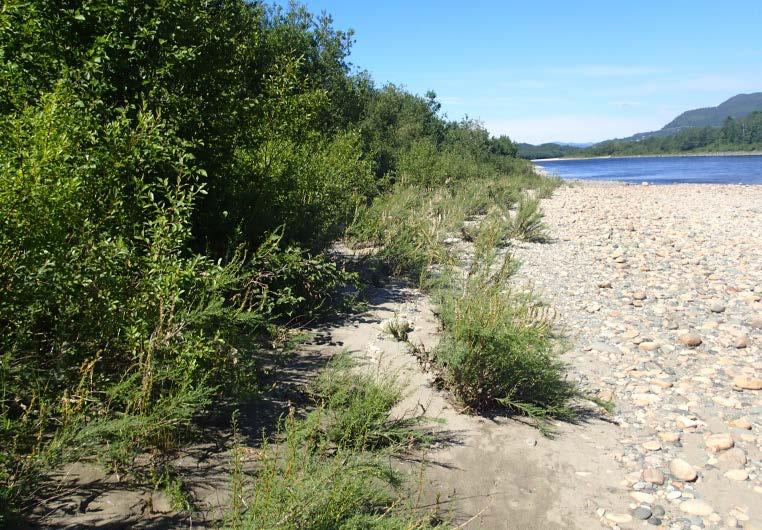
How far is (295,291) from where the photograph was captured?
19.7 ft

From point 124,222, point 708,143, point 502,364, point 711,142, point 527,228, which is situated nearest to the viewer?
point 124,222

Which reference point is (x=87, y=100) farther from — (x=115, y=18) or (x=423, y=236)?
(x=423, y=236)

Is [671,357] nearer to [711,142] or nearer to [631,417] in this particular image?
[631,417]

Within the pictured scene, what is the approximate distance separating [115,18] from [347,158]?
18.4 feet

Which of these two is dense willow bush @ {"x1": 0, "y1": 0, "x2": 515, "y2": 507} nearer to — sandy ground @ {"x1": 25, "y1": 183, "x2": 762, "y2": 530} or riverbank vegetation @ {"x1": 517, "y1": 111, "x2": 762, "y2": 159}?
sandy ground @ {"x1": 25, "y1": 183, "x2": 762, "y2": 530}

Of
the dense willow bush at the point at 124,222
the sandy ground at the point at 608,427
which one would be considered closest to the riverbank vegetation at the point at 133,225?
the dense willow bush at the point at 124,222

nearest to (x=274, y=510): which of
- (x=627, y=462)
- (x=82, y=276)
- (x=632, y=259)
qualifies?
(x=82, y=276)

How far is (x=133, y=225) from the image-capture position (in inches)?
139

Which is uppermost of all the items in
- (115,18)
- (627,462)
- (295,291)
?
(115,18)

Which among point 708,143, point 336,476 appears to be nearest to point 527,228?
point 336,476

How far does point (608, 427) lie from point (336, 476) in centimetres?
287

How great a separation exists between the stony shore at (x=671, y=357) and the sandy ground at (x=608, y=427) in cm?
2

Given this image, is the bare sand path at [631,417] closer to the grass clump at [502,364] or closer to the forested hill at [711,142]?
the grass clump at [502,364]

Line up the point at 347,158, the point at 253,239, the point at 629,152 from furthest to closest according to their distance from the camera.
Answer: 1. the point at 629,152
2. the point at 347,158
3. the point at 253,239
